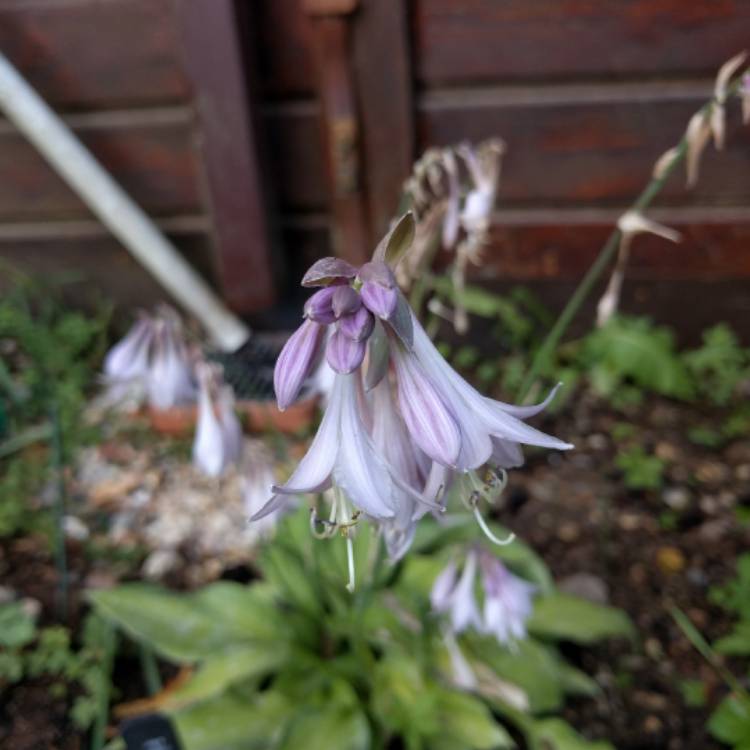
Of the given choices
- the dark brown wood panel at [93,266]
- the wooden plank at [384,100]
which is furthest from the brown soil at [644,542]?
the dark brown wood panel at [93,266]

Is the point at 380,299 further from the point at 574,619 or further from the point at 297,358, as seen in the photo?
the point at 574,619

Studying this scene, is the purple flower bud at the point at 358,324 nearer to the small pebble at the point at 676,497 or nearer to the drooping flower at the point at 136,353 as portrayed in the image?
the drooping flower at the point at 136,353

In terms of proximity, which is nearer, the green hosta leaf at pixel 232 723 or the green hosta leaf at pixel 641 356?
the green hosta leaf at pixel 232 723

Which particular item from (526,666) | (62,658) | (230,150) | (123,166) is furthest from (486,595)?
(123,166)

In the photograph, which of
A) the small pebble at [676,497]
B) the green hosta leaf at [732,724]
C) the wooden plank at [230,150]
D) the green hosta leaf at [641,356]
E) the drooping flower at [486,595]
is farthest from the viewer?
the green hosta leaf at [641,356]

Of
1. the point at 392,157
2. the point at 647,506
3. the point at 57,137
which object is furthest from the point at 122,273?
the point at 647,506

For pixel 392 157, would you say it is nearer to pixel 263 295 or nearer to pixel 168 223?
pixel 263 295

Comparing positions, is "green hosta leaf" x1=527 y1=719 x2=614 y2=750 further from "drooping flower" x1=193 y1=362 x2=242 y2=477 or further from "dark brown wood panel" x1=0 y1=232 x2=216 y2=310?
"dark brown wood panel" x1=0 y1=232 x2=216 y2=310
